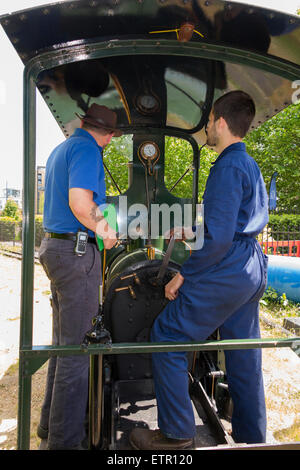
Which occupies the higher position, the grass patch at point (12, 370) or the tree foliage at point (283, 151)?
the tree foliage at point (283, 151)

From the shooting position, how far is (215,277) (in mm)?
1802

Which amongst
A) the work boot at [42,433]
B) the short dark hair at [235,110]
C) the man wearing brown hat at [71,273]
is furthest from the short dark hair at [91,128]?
the work boot at [42,433]

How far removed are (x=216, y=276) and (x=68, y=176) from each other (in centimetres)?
109

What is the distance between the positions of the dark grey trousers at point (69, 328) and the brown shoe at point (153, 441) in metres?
0.39

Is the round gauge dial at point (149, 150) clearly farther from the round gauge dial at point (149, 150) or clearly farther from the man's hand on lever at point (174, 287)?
the man's hand on lever at point (174, 287)

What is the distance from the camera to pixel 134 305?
227cm

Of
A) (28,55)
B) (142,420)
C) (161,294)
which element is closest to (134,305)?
(161,294)

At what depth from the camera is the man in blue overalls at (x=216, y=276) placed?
1.77 meters

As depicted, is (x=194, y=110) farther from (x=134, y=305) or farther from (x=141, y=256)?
(x=134, y=305)

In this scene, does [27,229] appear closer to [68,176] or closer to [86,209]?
[86,209]

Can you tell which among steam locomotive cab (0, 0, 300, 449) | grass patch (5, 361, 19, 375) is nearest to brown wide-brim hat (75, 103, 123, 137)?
steam locomotive cab (0, 0, 300, 449)

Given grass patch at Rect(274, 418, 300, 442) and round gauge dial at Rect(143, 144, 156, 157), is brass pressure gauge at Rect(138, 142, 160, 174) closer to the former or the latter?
round gauge dial at Rect(143, 144, 156, 157)

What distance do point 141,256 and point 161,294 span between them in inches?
17.8

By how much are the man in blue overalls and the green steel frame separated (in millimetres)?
155
